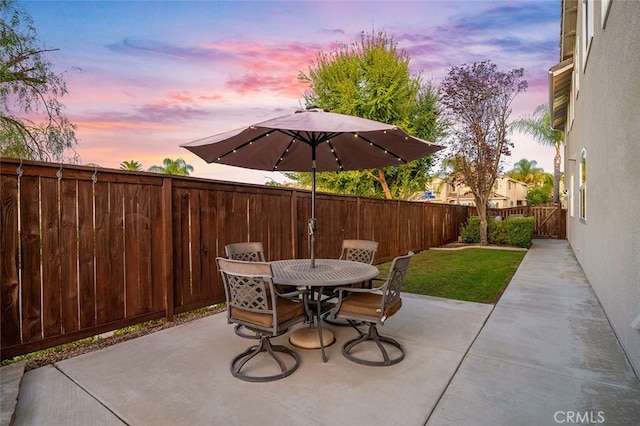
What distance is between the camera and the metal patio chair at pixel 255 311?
2.81 metres

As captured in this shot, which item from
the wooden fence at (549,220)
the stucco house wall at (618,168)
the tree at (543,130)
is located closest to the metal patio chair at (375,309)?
the stucco house wall at (618,168)

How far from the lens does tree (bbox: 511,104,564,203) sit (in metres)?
27.3

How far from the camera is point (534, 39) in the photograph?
41.2ft

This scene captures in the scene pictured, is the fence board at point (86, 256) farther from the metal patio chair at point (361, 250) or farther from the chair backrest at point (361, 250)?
the chair backrest at point (361, 250)

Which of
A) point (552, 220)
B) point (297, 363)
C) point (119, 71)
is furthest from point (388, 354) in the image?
point (552, 220)

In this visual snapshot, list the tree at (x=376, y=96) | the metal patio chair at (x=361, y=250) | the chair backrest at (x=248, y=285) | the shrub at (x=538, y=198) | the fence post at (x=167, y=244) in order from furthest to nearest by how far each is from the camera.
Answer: the shrub at (x=538, y=198)
the tree at (x=376, y=96)
the metal patio chair at (x=361, y=250)
the fence post at (x=167, y=244)
the chair backrest at (x=248, y=285)

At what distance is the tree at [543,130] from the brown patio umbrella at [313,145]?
92.0 ft

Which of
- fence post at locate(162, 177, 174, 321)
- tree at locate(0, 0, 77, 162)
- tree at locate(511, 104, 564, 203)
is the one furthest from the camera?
tree at locate(511, 104, 564, 203)

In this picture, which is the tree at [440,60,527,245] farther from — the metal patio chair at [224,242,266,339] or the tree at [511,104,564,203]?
the tree at [511,104,564,203]

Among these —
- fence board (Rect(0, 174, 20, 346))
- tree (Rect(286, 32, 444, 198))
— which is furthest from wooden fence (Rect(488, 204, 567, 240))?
fence board (Rect(0, 174, 20, 346))

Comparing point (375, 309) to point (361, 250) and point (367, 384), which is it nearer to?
point (367, 384)

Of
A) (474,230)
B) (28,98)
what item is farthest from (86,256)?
(474,230)

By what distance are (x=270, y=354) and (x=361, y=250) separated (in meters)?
2.34

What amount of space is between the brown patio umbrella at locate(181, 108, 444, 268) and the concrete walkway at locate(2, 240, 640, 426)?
1425 mm
